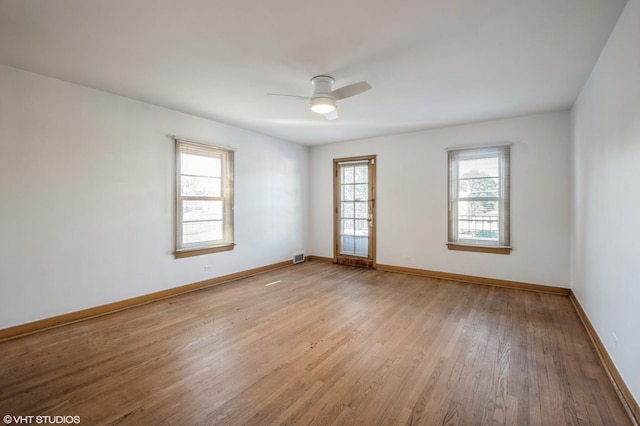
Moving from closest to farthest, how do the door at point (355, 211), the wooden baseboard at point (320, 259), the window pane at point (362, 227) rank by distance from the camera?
1. the door at point (355, 211)
2. the window pane at point (362, 227)
3. the wooden baseboard at point (320, 259)

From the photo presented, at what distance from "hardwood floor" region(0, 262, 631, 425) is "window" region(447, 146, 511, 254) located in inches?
45.3

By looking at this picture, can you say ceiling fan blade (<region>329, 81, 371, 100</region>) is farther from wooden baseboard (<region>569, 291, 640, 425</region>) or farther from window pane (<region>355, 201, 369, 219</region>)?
window pane (<region>355, 201, 369, 219</region>)

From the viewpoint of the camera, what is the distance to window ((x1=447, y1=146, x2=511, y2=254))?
458 centimetres

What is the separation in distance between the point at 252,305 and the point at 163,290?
1.36 metres

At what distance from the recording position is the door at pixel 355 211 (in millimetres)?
5953

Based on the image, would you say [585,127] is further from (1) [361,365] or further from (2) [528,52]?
(1) [361,365]

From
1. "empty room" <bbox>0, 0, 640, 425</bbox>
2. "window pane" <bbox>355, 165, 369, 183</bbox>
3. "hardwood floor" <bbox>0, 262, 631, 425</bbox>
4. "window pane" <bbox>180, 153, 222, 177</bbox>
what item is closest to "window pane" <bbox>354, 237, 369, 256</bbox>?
"empty room" <bbox>0, 0, 640, 425</bbox>

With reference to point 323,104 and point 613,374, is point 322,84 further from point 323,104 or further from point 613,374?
point 613,374

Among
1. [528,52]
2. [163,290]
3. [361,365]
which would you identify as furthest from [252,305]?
[528,52]

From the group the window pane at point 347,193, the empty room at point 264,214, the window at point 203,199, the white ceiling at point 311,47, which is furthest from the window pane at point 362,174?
the window at point 203,199

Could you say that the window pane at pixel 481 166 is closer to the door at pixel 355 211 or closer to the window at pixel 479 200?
the window at pixel 479 200

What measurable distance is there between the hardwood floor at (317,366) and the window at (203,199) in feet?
3.37

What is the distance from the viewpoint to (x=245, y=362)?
243 cm

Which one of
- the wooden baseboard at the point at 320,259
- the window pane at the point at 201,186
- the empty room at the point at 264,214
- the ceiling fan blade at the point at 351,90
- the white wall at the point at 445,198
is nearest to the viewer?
the empty room at the point at 264,214
